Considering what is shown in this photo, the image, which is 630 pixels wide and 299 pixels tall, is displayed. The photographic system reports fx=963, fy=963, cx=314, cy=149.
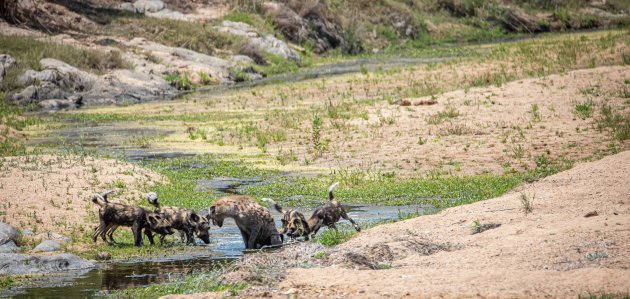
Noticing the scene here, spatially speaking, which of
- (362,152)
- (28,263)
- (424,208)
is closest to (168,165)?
(362,152)

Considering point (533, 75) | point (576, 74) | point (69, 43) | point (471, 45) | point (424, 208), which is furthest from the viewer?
point (471, 45)

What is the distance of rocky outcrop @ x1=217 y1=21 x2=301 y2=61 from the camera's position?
56688 millimetres

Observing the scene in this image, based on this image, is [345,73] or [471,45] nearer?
[345,73]

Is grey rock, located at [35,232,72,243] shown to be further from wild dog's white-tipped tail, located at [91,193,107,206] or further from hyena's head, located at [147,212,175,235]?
hyena's head, located at [147,212,175,235]

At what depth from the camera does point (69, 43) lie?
4812 centimetres

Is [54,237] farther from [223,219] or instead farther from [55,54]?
[55,54]

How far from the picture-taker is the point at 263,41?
57.3m

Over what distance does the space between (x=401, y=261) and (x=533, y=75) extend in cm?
2382

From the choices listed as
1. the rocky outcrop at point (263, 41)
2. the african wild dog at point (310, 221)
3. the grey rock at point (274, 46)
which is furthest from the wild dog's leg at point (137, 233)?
the grey rock at point (274, 46)

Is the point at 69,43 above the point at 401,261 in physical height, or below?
above

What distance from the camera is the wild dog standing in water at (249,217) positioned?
14.9 m

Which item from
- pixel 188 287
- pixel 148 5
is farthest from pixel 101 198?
pixel 148 5

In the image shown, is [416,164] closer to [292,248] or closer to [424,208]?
[424,208]

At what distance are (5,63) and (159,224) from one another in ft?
91.9
